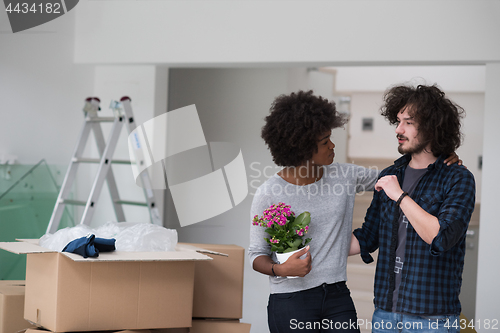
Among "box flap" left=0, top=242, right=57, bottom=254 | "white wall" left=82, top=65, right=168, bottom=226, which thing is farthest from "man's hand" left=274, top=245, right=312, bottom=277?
"white wall" left=82, top=65, right=168, bottom=226

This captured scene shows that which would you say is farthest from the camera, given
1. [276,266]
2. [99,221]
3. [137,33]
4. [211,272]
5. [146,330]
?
[99,221]

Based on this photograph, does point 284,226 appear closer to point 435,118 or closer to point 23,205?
point 435,118

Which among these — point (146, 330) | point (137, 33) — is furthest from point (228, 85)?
point (146, 330)

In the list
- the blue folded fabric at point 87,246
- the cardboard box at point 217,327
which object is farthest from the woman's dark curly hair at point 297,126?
the cardboard box at point 217,327

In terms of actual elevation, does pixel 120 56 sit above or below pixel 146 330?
above

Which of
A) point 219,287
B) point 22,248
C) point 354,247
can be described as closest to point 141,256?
point 22,248

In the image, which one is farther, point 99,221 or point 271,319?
point 99,221

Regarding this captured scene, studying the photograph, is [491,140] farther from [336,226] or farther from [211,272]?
[211,272]

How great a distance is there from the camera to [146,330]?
6.24 feet

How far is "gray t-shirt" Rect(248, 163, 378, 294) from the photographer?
5.22ft

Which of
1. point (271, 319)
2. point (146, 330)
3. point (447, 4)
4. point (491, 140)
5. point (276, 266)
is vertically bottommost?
point (146, 330)

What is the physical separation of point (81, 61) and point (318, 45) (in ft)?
5.61

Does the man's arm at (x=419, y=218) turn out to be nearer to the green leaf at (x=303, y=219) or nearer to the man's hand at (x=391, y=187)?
the man's hand at (x=391, y=187)

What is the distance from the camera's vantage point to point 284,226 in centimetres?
155
